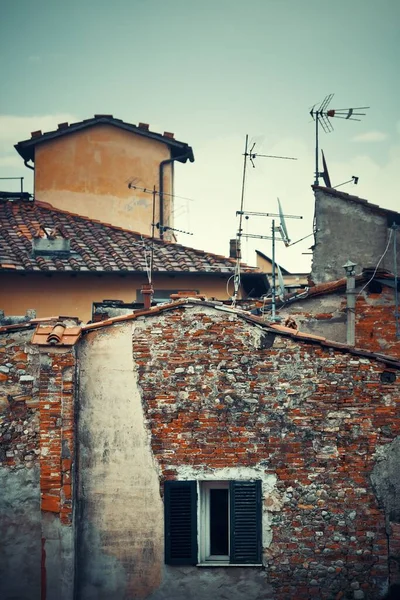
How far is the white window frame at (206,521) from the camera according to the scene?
40.5 feet

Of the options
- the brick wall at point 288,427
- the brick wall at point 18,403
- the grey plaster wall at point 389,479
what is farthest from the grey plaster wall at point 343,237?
the brick wall at point 18,403

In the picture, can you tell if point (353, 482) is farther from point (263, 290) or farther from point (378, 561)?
point (263, 290)

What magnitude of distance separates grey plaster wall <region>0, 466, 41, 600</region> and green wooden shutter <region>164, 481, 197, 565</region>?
1796 mm

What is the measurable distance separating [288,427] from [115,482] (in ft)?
8.27

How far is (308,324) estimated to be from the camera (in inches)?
651

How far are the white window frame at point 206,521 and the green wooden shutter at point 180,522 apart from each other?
0.14 meters

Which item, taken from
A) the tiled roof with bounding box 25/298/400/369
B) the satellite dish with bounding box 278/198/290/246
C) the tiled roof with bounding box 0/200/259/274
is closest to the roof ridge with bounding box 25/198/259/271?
the tiled roof with bounding box 0/200/259/274

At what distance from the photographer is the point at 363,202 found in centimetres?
1975

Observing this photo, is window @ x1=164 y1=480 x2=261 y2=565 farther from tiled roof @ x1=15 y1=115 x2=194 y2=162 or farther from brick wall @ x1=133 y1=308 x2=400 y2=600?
tiled roof @ x1=15 y1=115 x2=194 y2=162

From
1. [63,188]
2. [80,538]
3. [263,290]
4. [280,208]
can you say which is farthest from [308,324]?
[63,188]

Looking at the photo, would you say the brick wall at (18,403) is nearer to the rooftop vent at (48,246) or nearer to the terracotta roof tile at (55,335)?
the terracotta roof tile at (55,335)


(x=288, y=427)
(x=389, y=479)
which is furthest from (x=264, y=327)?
(x=389, y=479)

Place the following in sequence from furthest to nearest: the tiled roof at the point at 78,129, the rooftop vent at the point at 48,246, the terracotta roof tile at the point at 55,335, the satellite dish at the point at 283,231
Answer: the tiled roof at the point at 78,129 → the rooftop vent at the point at 48,246 → the satellite dish at the point at 283,231 → the terracotta roof tile at the point at 55,335

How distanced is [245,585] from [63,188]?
688 inches
